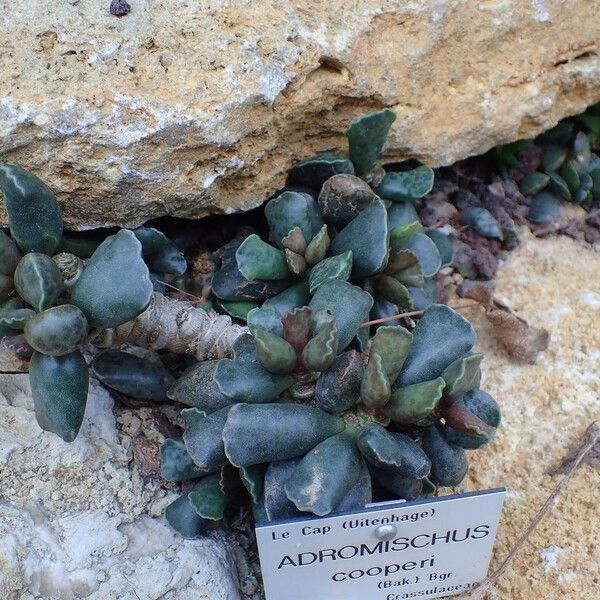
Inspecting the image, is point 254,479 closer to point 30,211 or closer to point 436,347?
point 436,347

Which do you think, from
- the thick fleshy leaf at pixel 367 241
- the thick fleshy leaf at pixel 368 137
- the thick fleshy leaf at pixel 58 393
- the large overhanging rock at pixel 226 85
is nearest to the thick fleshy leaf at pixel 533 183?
the large overhanging rock at pixel 226 85

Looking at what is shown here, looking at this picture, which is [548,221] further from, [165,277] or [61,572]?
[61,572]

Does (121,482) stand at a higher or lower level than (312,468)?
lower

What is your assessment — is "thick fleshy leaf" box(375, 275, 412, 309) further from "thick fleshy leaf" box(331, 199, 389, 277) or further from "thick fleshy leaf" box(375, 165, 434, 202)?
"thick fleshy leaf" box(375, 165, 434, 202)

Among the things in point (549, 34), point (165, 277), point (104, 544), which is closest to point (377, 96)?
point (549, 34)

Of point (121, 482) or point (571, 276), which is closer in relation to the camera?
point (121, 482)

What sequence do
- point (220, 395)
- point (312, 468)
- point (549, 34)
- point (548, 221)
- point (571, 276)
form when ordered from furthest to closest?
point (548, 221) → point (571, 276) → point (549, 34) → point (220, 395) → point (312, 468)

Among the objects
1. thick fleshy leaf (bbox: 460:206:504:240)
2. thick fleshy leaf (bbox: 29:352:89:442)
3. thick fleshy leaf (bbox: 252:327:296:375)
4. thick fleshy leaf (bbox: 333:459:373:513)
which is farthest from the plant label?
thick fleshy leaf (bbox: 460:206:504:240)

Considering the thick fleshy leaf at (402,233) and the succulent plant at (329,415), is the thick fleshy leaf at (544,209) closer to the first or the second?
the thick fleshy leaf at (402,233)
